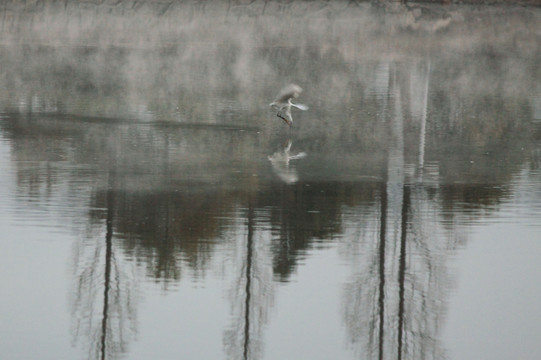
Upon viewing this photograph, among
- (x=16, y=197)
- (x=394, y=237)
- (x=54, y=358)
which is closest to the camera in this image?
(x=54, y=358)

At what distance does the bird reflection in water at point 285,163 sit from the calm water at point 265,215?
0.07 metres

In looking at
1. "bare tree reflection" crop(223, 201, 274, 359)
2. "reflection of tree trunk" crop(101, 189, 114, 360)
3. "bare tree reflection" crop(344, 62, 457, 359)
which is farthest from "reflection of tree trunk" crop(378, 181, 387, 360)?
"reflection of tree trunk" crop(101, 189, 114, 360)

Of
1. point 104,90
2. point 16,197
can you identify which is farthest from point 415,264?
point 104,90

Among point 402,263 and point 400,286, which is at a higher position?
point 402,263

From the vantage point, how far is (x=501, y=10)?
49000 mm

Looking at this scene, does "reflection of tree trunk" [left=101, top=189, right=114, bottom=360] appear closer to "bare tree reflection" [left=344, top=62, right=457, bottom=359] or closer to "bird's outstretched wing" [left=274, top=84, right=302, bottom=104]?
"bare tree reflection" [left=344, top=62, right=457, bottom=359]

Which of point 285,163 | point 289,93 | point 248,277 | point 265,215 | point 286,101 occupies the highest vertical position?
point 289,93

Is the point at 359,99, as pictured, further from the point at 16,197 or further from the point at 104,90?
the point at 16,197

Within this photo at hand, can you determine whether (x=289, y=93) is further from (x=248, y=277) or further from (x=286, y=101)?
(x=248, y=277)

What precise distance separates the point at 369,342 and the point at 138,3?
1546 inches

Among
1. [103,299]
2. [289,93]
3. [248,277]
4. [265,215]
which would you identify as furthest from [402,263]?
[289,93]

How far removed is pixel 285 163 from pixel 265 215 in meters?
3.42

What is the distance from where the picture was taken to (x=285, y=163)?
15.7 m

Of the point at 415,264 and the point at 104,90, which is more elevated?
the point at 104,90
